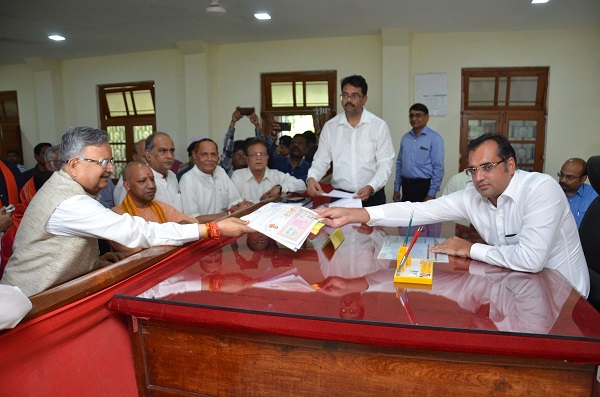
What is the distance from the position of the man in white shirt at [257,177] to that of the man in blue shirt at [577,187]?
6.40ft

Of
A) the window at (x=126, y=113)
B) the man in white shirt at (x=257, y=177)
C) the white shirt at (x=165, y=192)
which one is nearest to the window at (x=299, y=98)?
the window at (x=126, y=113)

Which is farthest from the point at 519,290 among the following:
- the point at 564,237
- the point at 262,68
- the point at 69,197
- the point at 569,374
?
the point at 262,68

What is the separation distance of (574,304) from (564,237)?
608 mm

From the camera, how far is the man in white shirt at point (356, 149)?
3.11 metres

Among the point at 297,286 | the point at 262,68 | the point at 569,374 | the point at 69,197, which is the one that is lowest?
the point at 569,374

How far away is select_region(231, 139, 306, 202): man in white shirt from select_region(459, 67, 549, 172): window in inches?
126

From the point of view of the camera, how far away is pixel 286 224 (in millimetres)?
1654

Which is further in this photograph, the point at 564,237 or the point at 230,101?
the point at 230,101

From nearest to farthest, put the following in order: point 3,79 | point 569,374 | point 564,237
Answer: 1. point 569,374
2. point 564,237
3. point 3,79

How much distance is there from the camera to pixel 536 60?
5.67 metres

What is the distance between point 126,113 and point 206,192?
15.2 feet

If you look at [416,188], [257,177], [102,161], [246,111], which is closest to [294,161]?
[246,111]

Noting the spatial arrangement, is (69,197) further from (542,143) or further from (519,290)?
(542,143)

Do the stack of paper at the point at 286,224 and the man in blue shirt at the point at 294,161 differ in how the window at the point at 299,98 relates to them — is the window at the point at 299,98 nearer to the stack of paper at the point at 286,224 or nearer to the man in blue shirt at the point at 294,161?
the man in blue shirt at the point at 294,161
